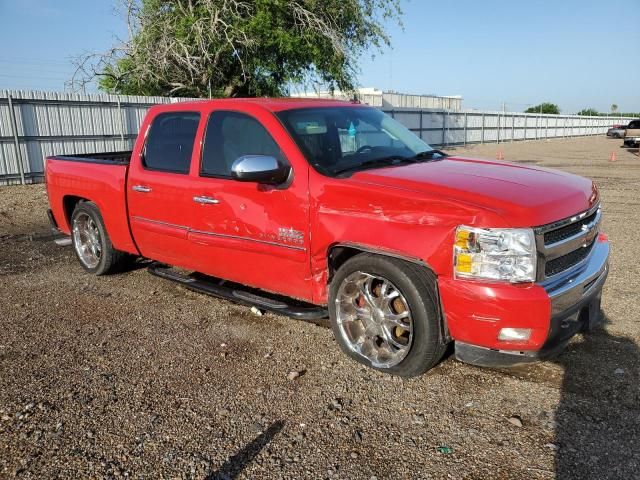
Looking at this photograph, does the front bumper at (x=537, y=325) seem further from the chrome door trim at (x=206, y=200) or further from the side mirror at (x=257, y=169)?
the chrome door trim at (x=206, y=200)

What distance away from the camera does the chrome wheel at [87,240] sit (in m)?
5.90

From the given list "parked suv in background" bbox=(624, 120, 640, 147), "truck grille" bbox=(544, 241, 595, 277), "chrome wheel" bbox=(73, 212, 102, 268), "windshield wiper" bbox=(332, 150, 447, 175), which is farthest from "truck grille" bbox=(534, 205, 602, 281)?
"parked suv in background" bbox=(624, 120, 640, 147)

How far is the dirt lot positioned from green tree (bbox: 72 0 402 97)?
1709 centimetres

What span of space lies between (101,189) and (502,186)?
155 inches

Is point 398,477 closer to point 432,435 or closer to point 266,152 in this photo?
point 432,435

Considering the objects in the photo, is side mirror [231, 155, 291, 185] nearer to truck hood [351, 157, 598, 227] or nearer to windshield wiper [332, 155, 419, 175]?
windshield wiper [332, 155, 419, 175]

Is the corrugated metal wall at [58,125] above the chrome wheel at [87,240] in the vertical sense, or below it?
above

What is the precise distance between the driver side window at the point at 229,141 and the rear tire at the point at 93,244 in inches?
74.7

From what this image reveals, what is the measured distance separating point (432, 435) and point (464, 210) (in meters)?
1.24

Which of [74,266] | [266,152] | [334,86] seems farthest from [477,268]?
[334,86]

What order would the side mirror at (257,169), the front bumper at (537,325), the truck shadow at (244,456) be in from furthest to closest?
the side mirror at (257,169), the front bumper at (537,325), the truck shadow at (244,456)

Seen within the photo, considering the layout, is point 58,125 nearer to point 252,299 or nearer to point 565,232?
point 252,299

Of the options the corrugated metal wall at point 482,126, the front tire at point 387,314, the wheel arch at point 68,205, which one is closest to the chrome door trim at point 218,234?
the front tire at point 387,314

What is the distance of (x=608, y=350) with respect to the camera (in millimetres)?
3814
